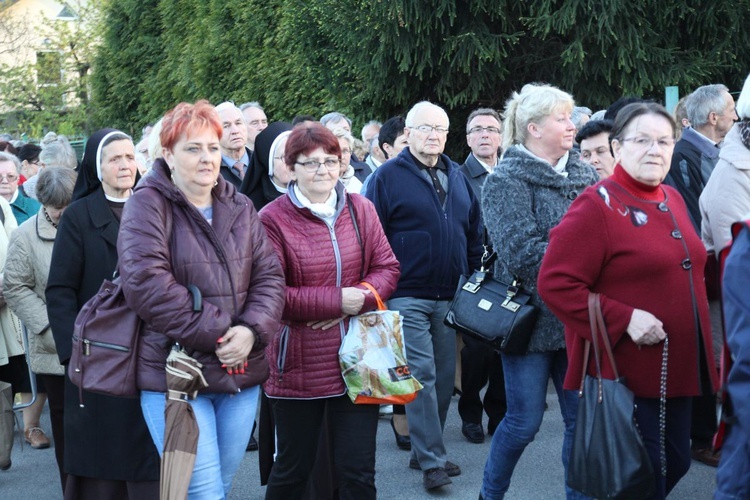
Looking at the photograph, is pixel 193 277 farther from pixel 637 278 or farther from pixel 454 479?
pixel 454 479

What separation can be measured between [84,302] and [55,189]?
1335 mm

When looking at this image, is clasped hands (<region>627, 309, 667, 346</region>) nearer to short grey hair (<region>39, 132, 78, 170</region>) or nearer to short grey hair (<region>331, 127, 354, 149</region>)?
short grey hair (<region>331, 127, 354, 149</region>)

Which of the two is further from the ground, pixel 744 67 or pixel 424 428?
pixel 744 67

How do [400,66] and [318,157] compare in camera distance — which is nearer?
[318,157]

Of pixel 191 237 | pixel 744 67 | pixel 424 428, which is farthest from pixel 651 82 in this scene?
pixel 191 237

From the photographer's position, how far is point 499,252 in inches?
191

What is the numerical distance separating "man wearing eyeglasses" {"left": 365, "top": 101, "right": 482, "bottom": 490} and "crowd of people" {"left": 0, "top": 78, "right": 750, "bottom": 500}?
0.04 feet

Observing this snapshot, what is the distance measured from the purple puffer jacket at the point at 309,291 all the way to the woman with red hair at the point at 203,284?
36 cm

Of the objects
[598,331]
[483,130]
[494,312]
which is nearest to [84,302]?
[494,312]

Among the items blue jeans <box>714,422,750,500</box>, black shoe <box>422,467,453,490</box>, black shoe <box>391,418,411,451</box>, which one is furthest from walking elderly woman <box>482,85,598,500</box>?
black shoe <box>391,418,411,451</box>

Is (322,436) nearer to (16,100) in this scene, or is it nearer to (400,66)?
(400,66)

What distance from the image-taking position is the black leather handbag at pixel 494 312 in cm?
476

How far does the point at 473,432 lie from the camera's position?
23.3 feet

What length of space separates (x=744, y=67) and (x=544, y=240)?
9189mm
